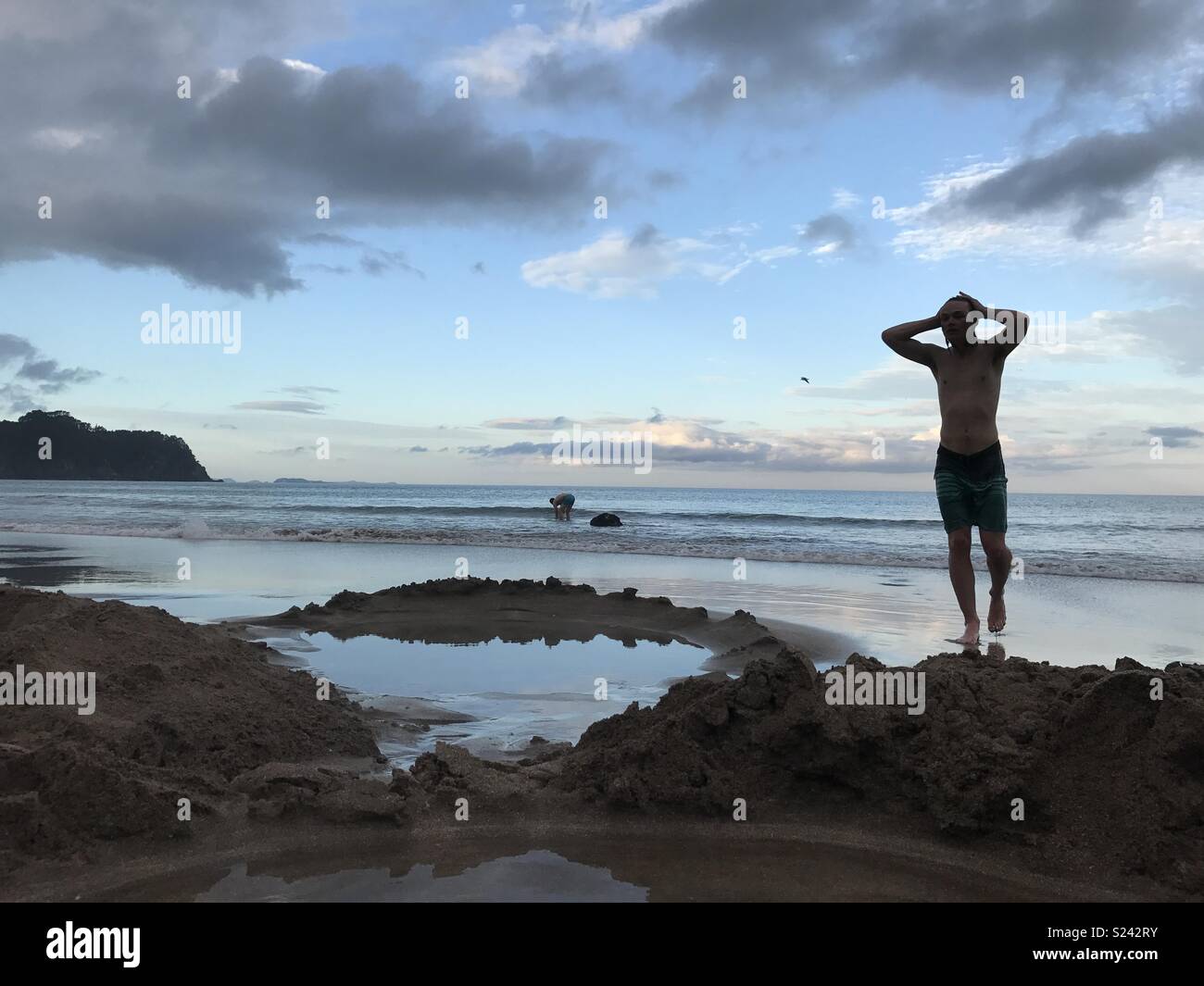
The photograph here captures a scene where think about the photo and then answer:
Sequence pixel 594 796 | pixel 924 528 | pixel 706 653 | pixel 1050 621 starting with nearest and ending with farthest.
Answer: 1. pixel 594 796
2. pixel 706 653
3. pixel 1050 621
4. pixel 924 528

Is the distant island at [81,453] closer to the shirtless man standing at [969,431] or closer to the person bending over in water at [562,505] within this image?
the person bending over in water at [562,505]

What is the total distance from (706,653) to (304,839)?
403cm

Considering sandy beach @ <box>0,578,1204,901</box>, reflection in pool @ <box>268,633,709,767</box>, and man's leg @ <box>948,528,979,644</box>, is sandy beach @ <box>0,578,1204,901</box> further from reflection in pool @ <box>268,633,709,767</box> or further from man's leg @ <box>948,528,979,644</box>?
man's leg @ <box>948,528,979,644</box>

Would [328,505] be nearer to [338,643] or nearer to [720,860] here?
[338,643]

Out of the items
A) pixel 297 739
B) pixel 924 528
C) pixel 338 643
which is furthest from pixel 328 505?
pixel 297 739

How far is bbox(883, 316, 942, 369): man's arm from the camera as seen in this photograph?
17.4 ft

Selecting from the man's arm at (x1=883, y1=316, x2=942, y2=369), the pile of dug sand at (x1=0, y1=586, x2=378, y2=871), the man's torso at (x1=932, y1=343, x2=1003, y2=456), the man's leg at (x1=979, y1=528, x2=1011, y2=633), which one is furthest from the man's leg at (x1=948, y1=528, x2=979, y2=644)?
the pile of dug sand at (x1=0, y1=586, x2=378, y2=871)

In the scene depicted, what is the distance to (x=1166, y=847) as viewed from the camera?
245 centimetres

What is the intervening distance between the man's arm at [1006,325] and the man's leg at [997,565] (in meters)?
1.10

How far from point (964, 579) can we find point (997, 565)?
0.86 feet

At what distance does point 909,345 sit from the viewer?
212 inches

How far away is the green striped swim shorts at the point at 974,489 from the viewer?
5102 mm

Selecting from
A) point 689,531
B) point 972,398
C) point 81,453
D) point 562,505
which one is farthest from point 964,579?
point 81,453

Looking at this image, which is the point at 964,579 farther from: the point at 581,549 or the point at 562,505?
the point at 562,505
